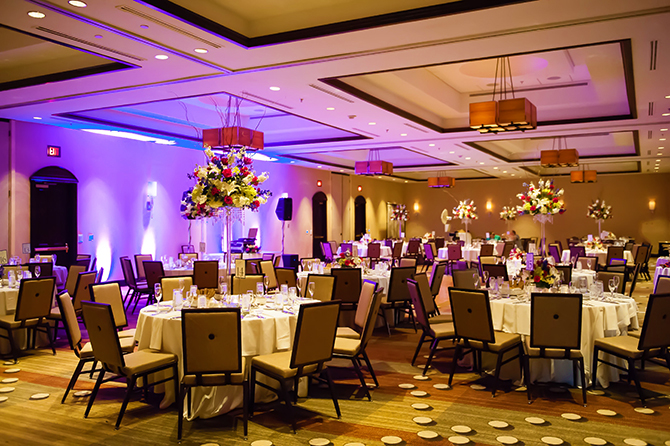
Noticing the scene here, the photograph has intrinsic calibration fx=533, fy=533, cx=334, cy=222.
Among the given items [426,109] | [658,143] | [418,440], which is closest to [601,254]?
[658,143]

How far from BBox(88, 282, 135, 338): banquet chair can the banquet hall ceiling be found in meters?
2.39

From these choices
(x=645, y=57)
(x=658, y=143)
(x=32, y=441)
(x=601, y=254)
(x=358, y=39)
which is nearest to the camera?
(x=32, y=441)

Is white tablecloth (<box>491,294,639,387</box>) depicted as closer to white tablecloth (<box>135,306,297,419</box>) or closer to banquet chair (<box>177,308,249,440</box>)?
white tablecloth (<box>135,306,297,419</box>)

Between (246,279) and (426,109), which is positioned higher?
(426,109)

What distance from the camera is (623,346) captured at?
4.59 meters

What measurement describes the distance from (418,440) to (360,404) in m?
0.85

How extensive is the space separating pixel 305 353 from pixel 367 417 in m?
0.77

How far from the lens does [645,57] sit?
19.1 feet

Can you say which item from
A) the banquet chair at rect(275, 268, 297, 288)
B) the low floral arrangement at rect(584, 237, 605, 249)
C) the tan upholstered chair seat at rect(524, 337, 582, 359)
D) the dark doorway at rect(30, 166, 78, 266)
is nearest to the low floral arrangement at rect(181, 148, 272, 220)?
the banquet chair at rect(275, 268, 297, 288)

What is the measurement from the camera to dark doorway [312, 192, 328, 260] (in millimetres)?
18656

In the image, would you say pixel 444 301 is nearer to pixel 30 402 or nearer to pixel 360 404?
pixel 360 404

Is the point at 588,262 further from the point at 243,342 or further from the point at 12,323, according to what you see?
the point at 12,323

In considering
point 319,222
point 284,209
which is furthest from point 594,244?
point 319,222

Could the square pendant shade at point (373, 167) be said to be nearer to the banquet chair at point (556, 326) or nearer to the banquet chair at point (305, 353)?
the banquet chair at point (556, 326)
